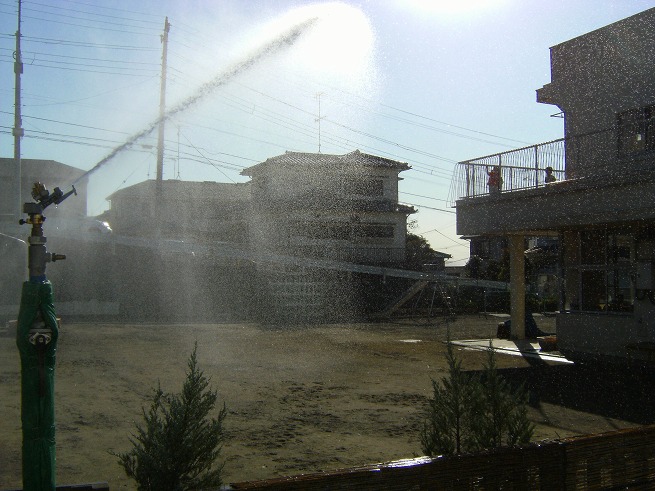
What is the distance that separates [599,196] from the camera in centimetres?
1461

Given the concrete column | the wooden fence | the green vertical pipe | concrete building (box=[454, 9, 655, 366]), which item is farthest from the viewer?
the concrete column

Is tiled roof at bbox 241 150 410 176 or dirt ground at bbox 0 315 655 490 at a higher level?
tiled roof at bbox 241 150 410 176

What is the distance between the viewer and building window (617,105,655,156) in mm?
14509

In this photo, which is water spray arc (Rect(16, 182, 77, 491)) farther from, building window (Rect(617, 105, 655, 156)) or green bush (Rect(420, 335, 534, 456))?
building window (Rect(617, 105, 655, 156))

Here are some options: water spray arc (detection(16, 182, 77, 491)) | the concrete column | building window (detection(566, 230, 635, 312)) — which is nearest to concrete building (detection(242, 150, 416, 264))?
the concrete column

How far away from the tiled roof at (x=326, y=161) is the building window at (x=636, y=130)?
78.4 ft

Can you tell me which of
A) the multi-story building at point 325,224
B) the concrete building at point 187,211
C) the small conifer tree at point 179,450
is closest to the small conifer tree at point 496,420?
the small conifer tree at point 179,450

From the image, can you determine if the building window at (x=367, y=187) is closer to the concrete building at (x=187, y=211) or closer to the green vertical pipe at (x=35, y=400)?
the concrete building at (x=187, y=211)

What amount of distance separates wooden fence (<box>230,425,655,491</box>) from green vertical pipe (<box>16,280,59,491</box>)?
39.2 inches

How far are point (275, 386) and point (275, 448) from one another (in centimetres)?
455

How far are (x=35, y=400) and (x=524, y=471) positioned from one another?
300cm

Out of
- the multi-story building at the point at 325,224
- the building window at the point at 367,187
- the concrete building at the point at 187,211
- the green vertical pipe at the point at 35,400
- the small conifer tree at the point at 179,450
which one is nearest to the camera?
the green vertical pipe at the point at 35,400

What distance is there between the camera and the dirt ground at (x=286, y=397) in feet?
24.6

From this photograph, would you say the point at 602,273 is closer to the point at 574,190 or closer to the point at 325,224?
the point at 574,190
